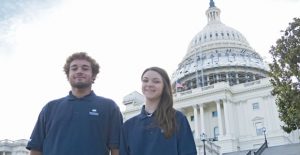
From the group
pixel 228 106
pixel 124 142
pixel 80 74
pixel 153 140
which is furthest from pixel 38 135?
pixel 228 106

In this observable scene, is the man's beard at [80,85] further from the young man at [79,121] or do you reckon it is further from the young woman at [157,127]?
the young woman at [157,127]

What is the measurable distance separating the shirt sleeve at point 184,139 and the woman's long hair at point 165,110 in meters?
0.13

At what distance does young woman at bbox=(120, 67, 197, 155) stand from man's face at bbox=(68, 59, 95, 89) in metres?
0.83

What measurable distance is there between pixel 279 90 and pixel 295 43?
2.94 m

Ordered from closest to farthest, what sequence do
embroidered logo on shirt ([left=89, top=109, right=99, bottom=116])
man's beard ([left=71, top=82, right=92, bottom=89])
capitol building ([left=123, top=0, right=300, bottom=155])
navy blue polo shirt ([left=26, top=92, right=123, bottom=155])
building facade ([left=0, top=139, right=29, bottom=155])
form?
navy blue polo shirt ([left=26, top=92, right=123, bottom=155])
embroidered logo on shirt ([left=89, top=109, right=99, bottom=116])
man's beard ([left=71, top=82, right=92, bottom=89])
capitol building ([left=123, top=0, right=300, bottom=155])
building facade ([left=0, top=139, right=29, bottom=155])

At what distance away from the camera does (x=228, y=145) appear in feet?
175

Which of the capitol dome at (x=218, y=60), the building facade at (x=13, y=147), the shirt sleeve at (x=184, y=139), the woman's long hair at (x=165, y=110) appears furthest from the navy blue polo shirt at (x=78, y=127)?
the capitol dome at (x=218, y=60)

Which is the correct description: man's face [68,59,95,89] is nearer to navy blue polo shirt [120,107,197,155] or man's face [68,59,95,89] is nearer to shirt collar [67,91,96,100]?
shirt collar [67,91,96,100]

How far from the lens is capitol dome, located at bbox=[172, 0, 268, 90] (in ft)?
256

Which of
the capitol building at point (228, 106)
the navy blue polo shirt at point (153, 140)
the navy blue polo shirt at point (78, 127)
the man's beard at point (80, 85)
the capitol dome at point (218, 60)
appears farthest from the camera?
the capitol dome at point (218, 60)

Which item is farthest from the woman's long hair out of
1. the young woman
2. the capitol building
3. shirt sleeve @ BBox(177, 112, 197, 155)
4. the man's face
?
the capitol building

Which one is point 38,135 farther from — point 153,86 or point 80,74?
point 153,86

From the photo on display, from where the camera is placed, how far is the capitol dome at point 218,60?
78.0m

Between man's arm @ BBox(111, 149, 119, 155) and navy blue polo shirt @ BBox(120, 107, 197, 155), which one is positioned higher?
navy blue polo shirt @ BBox(120, 107, 197, 155)
